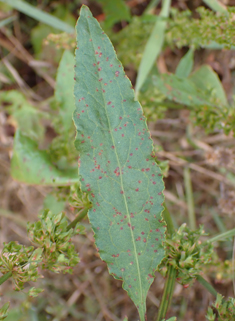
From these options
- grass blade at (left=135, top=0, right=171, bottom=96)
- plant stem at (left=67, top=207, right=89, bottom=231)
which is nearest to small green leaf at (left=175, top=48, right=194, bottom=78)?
grass blade at (left=135, top=0, right=171, bottom=96)

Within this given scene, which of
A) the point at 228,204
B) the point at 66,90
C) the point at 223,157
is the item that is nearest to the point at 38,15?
the point at 66,90

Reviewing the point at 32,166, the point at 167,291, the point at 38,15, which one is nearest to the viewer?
the point at 167,291

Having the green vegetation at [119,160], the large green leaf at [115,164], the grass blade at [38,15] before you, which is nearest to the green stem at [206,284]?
the green vegetation at [119,160]

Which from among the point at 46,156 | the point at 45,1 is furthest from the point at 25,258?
the point at 45,1

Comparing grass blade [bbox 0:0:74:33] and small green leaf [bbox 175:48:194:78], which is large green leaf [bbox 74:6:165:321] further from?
grass blade [bbox 0:0:74:33]

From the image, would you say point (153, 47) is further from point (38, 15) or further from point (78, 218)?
point (78, 218)

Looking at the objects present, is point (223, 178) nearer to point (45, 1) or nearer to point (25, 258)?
point (25, 258)
